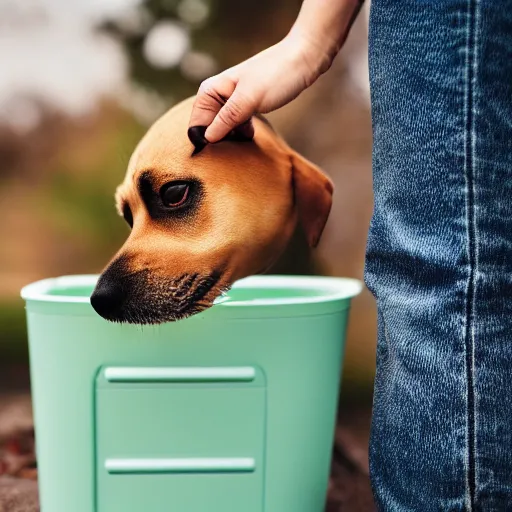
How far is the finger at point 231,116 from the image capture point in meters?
0.69

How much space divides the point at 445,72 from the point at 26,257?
74 centimetres

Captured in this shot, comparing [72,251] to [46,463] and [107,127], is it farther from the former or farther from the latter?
[46,463]

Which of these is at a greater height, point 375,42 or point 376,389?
point 375,42

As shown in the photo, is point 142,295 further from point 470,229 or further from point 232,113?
point 470,229

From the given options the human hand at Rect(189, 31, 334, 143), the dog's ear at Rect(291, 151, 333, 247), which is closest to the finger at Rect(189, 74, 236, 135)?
the human hand at Rect(189, 31, 334, 143)

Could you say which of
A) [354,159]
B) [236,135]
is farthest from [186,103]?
[354,159]

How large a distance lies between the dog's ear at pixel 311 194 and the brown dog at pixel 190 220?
0.9 inches

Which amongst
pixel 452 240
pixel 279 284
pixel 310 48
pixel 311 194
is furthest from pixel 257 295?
pixel 452 240

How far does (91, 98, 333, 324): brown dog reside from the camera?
0.73m

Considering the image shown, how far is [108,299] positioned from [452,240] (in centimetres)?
41

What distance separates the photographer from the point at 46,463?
0.82 metres

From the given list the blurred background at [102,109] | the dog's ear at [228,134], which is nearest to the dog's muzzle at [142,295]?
the dog's ear at [228,134]

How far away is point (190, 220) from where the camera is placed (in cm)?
76

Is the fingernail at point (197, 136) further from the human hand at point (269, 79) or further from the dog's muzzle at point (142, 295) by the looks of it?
the dog's muzzle at point (142, 295)
